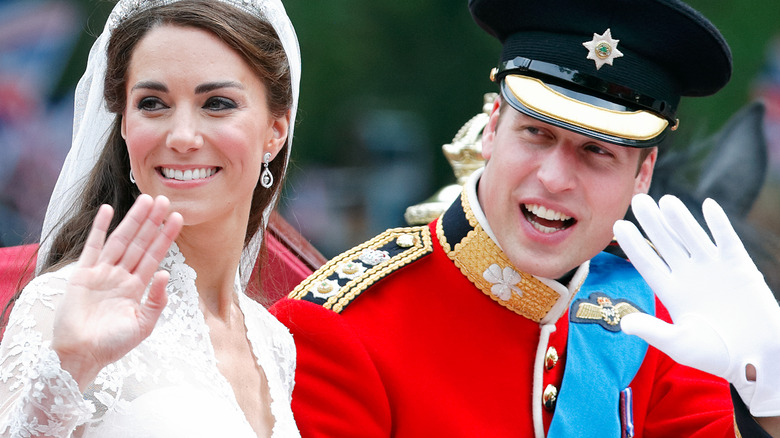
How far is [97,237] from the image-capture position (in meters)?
1.72

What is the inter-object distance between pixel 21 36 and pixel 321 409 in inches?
133

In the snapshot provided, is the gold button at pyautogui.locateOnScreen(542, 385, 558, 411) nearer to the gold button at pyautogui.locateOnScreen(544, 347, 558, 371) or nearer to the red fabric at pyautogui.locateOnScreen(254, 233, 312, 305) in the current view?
the gold button at pyautogui.locateOnScreen(544, 347, 558, 371)

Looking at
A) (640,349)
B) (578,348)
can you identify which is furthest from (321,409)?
(640,349)

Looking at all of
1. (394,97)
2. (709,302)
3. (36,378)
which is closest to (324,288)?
(709,302)

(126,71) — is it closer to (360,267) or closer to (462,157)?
(360,267)

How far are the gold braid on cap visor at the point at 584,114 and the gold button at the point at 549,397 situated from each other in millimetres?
610

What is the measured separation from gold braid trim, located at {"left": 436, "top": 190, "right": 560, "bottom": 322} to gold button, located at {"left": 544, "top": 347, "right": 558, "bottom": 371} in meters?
0.08

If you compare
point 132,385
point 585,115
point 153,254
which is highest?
point 585,115

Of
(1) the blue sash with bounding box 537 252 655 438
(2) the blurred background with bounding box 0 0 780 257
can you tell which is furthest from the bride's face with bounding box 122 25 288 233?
(2) the blurred background with bounding box 0 0 780 257

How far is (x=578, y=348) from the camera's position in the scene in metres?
2.79

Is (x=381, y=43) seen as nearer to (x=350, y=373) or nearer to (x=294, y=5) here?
(x=294, y=5)

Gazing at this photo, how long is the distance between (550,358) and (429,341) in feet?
0.95

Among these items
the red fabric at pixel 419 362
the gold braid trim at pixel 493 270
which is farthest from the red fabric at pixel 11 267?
the gold braid trim at pixel 493 270

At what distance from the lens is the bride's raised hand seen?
1687 millimetres
